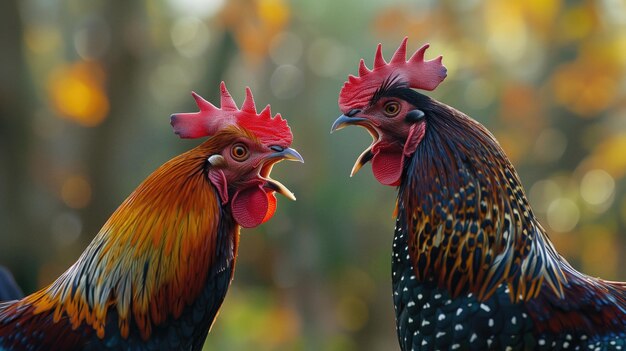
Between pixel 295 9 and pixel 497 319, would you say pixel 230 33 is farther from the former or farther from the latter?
pixel 497 319

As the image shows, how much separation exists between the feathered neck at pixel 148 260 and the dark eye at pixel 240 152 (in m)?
0.18

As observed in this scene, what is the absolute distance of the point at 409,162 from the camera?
3.59 m

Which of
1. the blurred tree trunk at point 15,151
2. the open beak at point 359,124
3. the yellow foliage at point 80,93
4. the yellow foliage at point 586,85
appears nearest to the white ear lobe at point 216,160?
the open beak at point 359,124

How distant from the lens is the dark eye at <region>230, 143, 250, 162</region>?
367cm

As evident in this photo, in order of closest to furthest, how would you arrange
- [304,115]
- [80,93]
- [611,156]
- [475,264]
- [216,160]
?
[475,264] < [216,160] < [80,93] < [611,156] < [304,115]

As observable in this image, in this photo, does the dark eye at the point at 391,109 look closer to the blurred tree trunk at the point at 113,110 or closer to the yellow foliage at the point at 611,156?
the blurred tree trunk at the point at 113,110

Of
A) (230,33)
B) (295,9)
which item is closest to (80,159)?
(230,33)

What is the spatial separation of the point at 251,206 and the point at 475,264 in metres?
1.03

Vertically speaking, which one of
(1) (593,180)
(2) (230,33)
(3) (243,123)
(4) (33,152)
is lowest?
(1) (593,180)

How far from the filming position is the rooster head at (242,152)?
3.64 m

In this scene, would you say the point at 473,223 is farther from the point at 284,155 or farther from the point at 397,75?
the point at 284,155

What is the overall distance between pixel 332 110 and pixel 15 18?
7414mm

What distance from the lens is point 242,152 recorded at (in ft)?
12.1

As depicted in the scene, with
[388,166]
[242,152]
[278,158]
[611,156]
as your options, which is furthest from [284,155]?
[611,156]
